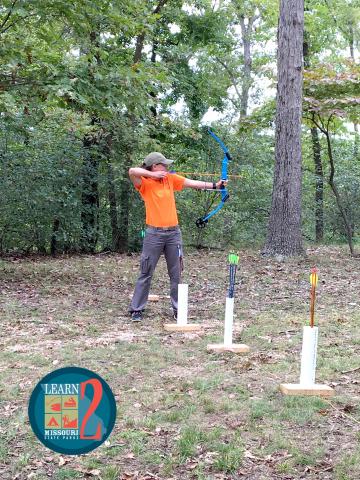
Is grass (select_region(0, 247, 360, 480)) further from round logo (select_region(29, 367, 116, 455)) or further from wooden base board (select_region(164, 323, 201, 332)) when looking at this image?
round logo (select_region(29, 367, 116, 455))

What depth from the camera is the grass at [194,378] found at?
10.1 feet

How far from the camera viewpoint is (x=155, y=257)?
6.39 meters

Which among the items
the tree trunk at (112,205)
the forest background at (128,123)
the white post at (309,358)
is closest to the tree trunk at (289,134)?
the forest background at (128,123)

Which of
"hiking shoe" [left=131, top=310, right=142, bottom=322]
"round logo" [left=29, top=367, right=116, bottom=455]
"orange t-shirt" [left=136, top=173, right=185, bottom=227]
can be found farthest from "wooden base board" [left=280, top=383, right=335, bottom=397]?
"orange t-shirt" [left=136, top=173, right=185, bottom=227]

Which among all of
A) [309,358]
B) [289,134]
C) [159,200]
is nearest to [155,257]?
[159,200]

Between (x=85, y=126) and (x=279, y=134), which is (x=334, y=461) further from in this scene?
(x=85, y=126)

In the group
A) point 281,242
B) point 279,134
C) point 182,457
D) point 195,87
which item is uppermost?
point 195,87

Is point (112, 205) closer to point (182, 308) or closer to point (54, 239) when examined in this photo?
point (54, 239)

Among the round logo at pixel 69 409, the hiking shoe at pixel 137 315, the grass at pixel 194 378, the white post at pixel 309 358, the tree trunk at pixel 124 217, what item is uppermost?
the tree trunk at pixel 124 217

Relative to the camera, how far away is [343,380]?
433cm

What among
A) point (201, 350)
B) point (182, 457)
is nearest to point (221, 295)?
point (201, 350)

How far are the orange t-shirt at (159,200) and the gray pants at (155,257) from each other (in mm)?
98

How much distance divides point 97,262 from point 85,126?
2.63m

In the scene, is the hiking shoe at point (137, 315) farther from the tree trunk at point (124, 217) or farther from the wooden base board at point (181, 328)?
the tree trunk at point (124, 217)
